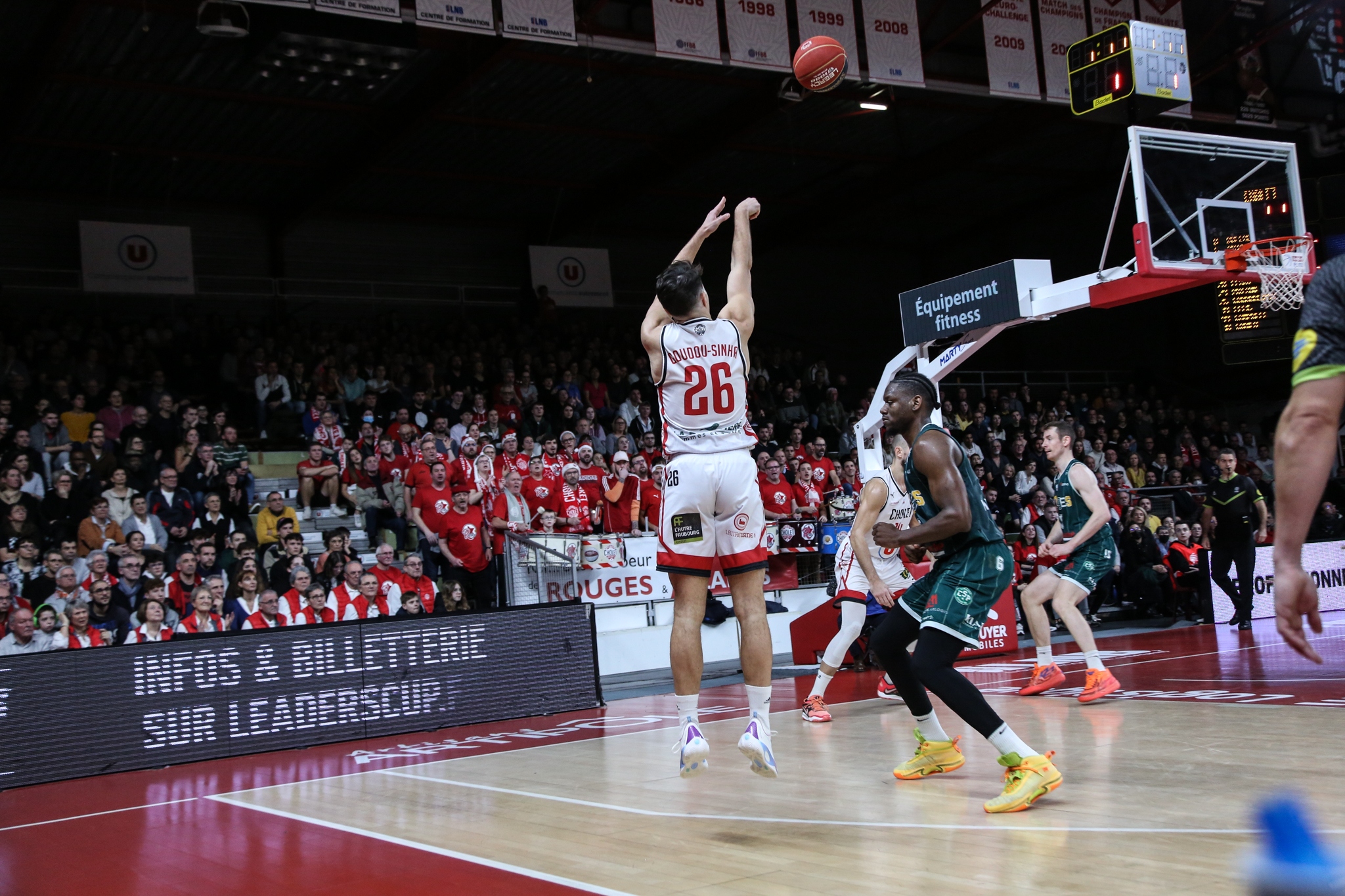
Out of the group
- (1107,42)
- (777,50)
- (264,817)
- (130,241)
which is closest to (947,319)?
(1107,42)

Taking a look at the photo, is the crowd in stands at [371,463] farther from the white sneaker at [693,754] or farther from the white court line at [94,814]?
the white sneaker at [693,754]

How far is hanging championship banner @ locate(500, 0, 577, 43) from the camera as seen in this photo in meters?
14.3

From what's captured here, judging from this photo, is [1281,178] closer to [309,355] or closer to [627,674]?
[627,674]

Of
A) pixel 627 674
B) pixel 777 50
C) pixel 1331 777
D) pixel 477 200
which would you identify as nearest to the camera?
pixel 1331 777

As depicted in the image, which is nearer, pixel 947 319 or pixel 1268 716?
pixel 1268 716

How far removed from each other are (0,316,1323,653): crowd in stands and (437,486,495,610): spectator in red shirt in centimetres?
3

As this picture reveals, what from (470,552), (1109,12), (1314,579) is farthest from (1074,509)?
(1109,12)

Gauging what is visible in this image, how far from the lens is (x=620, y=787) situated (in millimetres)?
6285

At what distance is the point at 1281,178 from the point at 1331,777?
30.2 feet

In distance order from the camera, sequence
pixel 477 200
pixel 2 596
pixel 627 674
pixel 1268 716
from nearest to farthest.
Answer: pixel 1268 716 → pixel 2 596 → pixel 627 674 → pixel 477 200

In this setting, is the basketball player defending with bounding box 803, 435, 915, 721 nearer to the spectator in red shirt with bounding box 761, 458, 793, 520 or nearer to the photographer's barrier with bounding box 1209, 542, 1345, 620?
the spectator in red shirt with bounding box 761, 458, 793, 520

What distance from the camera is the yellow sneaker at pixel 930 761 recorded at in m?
5.84

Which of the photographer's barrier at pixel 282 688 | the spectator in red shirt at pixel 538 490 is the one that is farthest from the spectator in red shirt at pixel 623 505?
the photographer's barrier at pixel 282 688

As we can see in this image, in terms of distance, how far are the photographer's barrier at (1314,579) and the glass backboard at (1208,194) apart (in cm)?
534
